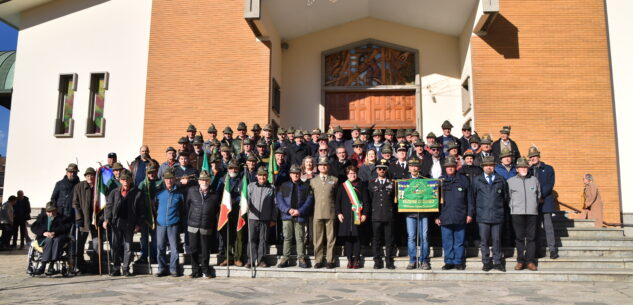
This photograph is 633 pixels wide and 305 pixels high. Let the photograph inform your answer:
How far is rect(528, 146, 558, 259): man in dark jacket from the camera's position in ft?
28.9

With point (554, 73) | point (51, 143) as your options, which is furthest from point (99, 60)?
point (554, 73)

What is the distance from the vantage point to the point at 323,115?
15266 mm

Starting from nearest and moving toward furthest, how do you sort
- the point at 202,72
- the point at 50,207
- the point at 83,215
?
the point at 50,207 < the point at 83,215 < the point at 202,72

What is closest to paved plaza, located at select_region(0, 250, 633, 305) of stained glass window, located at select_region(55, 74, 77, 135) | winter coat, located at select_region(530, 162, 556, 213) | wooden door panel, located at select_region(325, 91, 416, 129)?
winter coat, located at select_region(530, 162, 556, 213)

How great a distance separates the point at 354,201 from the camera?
27.7ft

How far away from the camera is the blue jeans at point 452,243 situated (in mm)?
8305

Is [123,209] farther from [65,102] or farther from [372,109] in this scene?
[372,109]

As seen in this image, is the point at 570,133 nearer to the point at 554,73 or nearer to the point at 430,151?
the point at 554,73

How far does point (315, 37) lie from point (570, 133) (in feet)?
26.1

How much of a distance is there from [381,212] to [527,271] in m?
2.60

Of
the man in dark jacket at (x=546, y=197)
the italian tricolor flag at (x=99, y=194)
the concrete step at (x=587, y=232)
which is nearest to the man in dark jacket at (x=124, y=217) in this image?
the italian tricolor flag at (x=99, y=194)

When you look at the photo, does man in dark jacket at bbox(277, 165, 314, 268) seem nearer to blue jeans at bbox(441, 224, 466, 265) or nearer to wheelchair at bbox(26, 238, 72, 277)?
blue jeans at bbox(441, 224, 466, 265)

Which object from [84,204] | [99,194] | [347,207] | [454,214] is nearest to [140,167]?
[99,194]

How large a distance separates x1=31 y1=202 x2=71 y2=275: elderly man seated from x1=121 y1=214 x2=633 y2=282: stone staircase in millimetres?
1394
